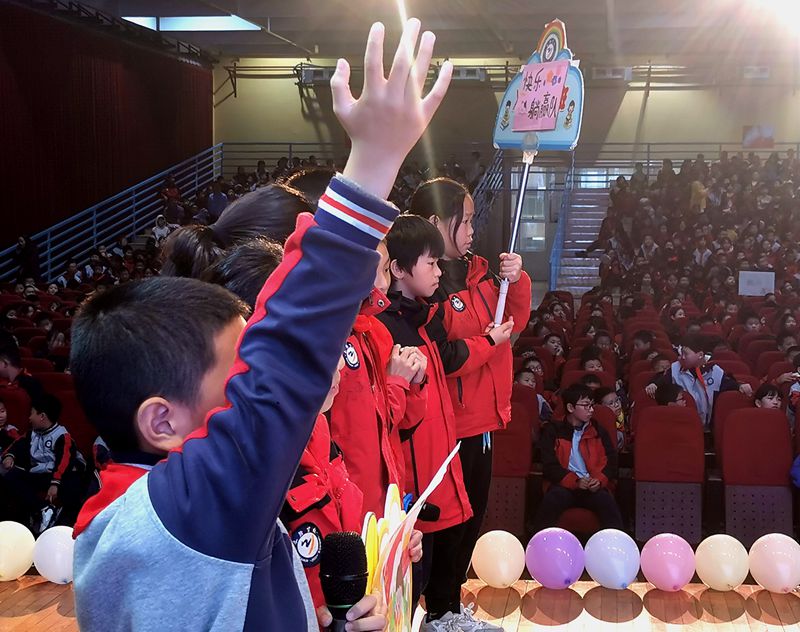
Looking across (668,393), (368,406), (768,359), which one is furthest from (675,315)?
(368,406)

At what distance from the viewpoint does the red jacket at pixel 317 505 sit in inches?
56.1

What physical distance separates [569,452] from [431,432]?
1.97 metres

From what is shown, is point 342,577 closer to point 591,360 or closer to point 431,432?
point 431,432

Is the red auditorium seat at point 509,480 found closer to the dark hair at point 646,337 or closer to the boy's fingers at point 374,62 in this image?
the dark hair at point 646,337

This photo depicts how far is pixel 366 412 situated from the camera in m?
2.05

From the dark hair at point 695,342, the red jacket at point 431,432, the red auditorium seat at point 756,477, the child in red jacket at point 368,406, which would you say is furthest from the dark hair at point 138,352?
the dark hair at point 695,342

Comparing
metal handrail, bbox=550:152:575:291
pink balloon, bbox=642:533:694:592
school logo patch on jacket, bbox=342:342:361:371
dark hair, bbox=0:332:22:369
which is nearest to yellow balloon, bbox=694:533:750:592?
pink balloon, bbox=642:533:694:592

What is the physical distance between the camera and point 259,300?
2.66 feet

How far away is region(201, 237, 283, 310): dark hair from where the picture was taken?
1302mm

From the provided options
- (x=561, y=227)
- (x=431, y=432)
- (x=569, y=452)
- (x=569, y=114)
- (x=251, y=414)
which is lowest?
(x=569, y=452)

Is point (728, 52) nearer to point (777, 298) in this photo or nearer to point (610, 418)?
point (777, 298)

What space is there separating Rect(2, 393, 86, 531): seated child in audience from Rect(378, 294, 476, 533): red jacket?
2.40 m

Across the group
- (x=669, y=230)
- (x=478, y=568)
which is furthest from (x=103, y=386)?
(x=669, y=230)

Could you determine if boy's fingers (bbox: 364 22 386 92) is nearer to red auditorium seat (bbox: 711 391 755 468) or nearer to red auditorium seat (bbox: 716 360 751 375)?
red auditorium seat (bbox: 711 391 755 468)
